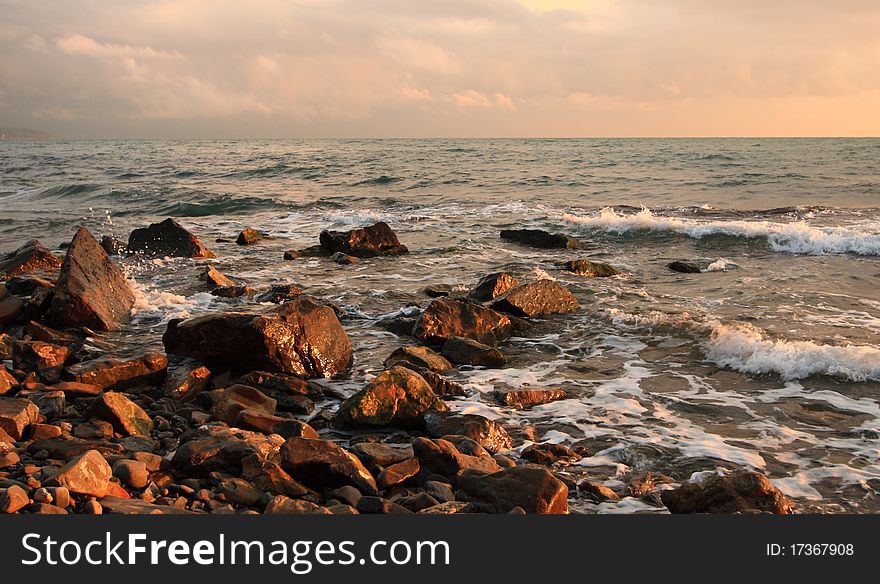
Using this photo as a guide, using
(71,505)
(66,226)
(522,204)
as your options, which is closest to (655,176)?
(522,204)

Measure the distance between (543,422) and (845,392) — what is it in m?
3.23

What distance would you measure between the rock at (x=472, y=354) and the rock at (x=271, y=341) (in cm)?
118

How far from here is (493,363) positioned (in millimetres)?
7488

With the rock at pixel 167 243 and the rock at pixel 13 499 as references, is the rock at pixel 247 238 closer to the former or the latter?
the rock at pixel 167 243

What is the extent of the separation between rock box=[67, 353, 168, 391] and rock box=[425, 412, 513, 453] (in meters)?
2.84

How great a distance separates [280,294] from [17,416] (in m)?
5.67

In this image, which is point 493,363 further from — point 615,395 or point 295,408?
point 295,408

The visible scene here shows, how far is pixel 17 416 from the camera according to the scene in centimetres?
480

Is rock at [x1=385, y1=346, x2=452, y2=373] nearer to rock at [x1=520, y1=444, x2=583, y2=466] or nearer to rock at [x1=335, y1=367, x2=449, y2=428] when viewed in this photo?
rock at [x1=335, y1=367, x2=449, y2=428]

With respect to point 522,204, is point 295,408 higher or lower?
lower

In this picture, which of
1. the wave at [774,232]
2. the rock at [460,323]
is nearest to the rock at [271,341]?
the rock at [460,323]

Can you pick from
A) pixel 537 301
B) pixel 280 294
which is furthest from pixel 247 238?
pixel 537 301

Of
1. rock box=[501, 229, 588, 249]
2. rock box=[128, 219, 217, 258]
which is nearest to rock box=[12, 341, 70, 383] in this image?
rock box=[128, 219, 217, 258]

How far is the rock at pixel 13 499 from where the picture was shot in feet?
11.3
